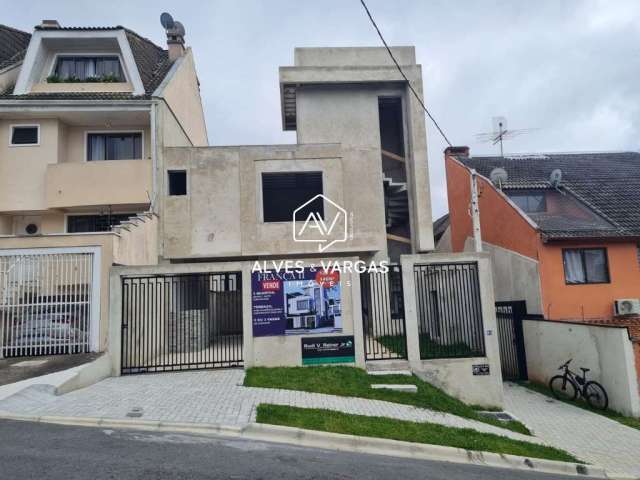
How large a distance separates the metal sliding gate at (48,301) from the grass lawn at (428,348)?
6.79 m

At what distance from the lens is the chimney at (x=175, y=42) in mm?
18156

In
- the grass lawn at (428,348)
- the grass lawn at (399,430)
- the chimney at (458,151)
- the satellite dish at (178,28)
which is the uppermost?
the satellite dish at (178,28)

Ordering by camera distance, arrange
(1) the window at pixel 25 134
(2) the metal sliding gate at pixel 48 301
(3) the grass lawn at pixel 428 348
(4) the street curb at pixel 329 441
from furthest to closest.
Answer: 1. (1) the window at pixel 25 134
2. (3) the grass lawn at pixel 428 348
3. (2) the metal sliding gate at pixel 48 301
4. (4) the street curb at pixel 329 441

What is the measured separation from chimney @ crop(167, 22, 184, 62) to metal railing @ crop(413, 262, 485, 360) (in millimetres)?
14582

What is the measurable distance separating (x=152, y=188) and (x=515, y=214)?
1274cm

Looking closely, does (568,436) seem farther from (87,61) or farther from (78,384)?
(87,61)

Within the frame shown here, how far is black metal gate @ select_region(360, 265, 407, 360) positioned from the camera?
1014cm

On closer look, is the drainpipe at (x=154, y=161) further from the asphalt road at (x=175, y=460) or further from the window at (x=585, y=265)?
the window at (x=585, y=265)

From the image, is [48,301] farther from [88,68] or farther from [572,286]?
[572,286]

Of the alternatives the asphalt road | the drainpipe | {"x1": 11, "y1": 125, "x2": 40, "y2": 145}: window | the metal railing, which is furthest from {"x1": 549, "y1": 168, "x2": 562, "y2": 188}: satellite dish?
{"x1": 11, "y1": 125, "x2": 40, "y2": 145}: window

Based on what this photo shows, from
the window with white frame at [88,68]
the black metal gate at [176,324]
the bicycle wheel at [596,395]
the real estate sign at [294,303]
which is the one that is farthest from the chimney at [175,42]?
the bicycle wheel at [596,395]

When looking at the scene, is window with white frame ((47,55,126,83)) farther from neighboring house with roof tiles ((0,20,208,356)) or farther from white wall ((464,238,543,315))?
white wall ((464,238,543,315))

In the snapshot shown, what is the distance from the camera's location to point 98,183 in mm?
14406

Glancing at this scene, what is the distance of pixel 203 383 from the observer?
8461 mm
